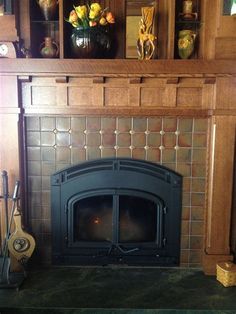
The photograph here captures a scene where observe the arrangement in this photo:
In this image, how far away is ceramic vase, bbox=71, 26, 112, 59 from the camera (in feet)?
6.53

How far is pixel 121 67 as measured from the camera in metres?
1.97

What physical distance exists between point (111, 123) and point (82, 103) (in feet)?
0.73

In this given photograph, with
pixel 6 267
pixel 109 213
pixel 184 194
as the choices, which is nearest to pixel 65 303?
pixel 6 267

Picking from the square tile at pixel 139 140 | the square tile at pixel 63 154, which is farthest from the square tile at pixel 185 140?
the square tile at pixel 63 154

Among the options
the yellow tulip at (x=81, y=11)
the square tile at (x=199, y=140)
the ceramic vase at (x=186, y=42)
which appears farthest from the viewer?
the square tile at (x=199, y=140)

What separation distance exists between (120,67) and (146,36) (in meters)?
0.25

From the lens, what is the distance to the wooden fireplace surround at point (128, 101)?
202cm

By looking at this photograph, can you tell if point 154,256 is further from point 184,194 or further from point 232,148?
point 232,148

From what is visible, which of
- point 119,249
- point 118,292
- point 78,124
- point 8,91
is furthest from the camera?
point 119,249

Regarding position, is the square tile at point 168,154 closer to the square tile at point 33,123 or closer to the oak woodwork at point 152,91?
the oak woodwork at point 152,91

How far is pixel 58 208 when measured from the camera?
7.29 ft

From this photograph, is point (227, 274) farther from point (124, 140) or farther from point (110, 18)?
point (110, 18)

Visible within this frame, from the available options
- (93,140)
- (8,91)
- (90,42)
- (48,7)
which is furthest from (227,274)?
(48,7)

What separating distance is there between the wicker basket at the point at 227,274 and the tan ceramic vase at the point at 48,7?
188cm
